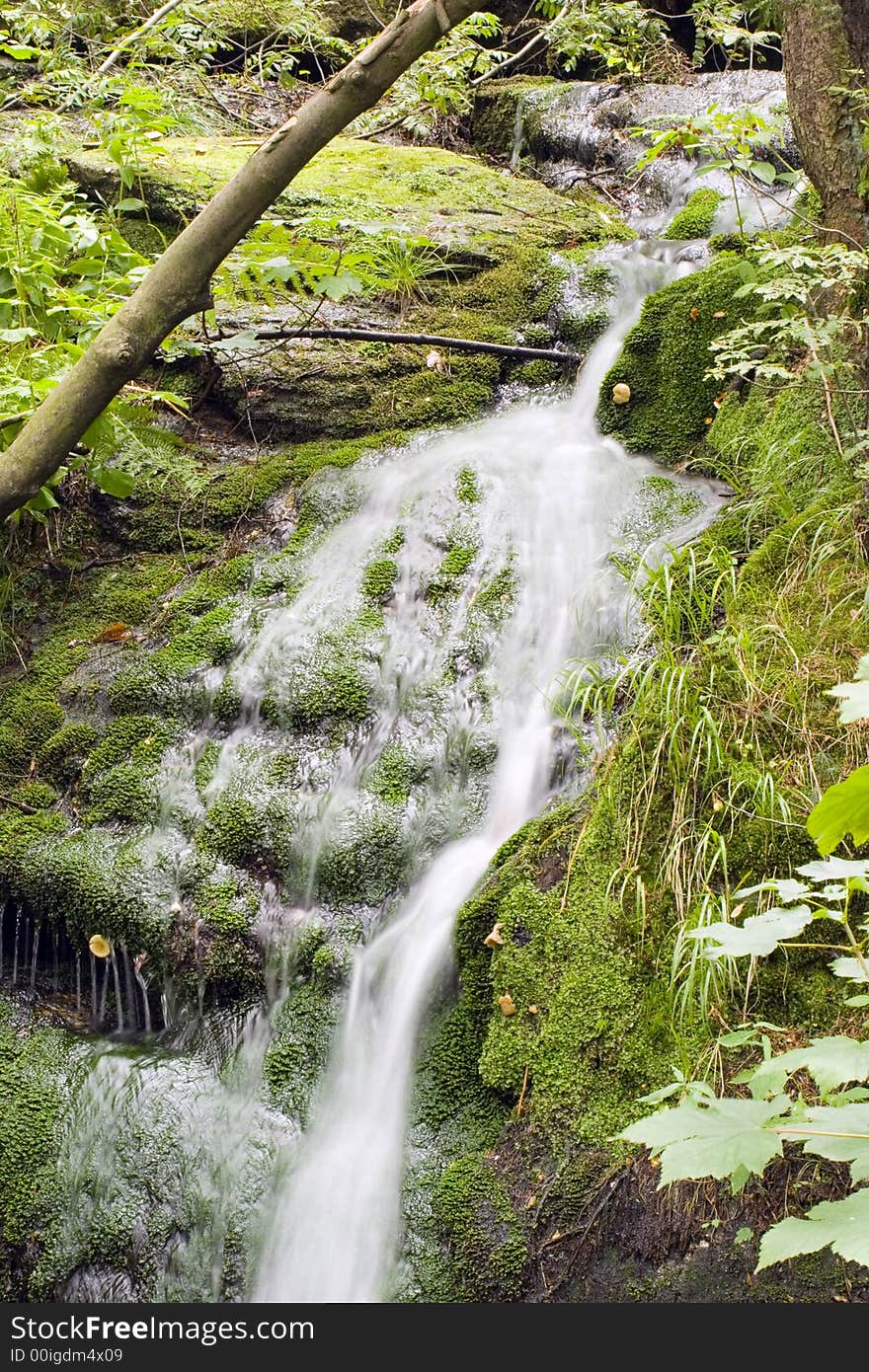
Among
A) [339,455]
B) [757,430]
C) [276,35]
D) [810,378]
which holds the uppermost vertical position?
[276,35]

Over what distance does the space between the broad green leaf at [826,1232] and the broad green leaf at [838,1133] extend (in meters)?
0.07

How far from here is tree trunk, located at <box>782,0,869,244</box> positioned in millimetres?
3930

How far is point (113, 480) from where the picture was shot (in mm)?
4672

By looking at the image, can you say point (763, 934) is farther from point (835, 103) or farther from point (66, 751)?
point (835, 103)

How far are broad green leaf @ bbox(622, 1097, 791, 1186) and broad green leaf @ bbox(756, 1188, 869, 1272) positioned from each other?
0.24 feet

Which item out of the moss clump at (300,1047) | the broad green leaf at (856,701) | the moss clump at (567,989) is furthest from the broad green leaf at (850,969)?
the moss clump at (300,1047)

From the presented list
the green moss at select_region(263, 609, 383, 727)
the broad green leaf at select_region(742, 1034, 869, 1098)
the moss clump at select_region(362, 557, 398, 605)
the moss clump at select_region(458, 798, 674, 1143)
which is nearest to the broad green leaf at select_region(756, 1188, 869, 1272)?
the broad green leaf at select_region(742, 1034, 869, 1098)

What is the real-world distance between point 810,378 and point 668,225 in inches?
143

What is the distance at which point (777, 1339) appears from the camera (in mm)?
1923

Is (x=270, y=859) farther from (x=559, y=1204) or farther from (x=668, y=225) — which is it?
(x=668, y=225)

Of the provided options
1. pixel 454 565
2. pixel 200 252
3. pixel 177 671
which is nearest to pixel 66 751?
pixel 177 671

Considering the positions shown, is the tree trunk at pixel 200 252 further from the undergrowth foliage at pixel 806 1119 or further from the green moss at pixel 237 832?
the undergrowth foliage at pixel 806 1119

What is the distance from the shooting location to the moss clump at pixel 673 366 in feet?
17.1

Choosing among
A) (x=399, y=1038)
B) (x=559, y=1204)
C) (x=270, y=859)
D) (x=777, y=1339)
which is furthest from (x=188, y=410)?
(x=777, y=1339)
